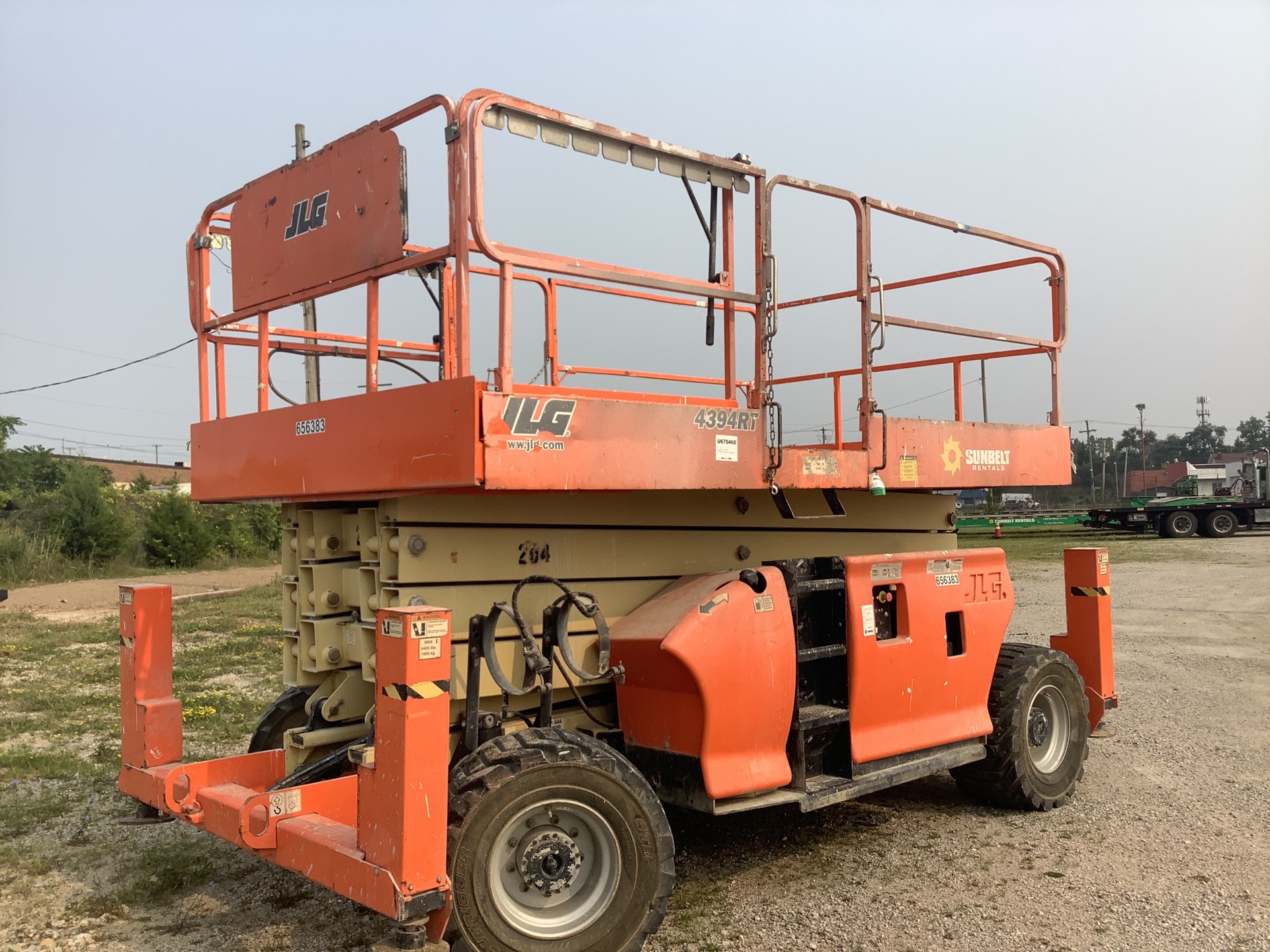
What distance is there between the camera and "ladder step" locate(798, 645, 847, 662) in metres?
4.61

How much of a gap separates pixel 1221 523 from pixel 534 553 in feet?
111

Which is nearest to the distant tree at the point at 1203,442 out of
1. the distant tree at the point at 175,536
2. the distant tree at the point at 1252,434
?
the distant tree at the point at 1252,434

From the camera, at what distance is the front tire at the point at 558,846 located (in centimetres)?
345

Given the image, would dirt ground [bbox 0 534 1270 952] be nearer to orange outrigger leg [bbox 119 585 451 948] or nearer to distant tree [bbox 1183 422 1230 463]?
orange outrigger leg [bbox 119 585 451 948]

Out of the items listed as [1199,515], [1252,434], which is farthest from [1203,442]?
[1199,515]

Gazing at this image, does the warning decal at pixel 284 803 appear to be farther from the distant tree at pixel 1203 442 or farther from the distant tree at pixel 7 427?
the distant tree at pixel 1203 442

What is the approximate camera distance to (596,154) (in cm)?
386

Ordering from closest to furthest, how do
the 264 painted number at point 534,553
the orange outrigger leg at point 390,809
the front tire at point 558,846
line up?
the orange outrigger leg at point 390,809
the front tire at point 558,846
the 264 painted number at point 534,553

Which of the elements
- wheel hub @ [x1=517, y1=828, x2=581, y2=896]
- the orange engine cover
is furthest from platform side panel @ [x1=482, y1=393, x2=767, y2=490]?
wheel hub @ [x1=517, y1=828, x2=581, y2=896]

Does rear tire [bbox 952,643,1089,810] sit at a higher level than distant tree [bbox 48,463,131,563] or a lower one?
lower

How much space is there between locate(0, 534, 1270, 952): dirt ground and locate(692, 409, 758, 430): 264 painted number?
2026mm

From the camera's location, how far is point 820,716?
182 inches

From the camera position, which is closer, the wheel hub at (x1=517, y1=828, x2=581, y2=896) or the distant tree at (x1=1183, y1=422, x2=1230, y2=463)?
the wheel hub at (x1=517, y1=828, x2=581, y2=896)

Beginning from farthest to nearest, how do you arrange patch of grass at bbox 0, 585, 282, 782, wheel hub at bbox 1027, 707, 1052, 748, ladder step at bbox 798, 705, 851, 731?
patch of grass at bbox 0, 585, 282, 782 → wheel hub at bbox 1027, 707, 1052, 748 → ladder step at bbox 798, 705, 851, 731
